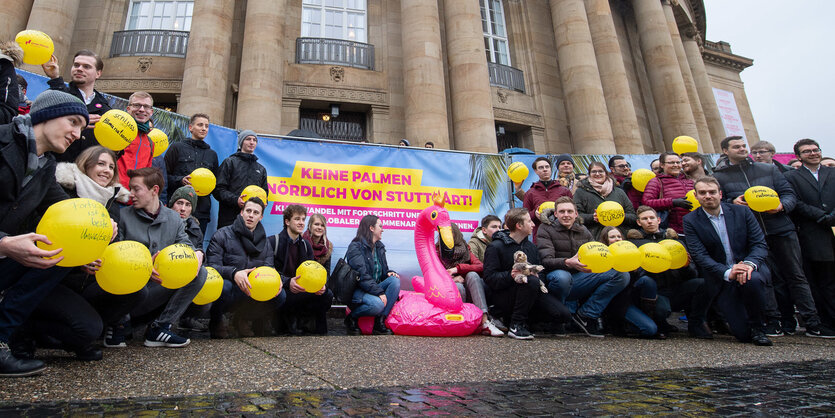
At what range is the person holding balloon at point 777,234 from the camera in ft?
15.3

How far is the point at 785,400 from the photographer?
1949mm

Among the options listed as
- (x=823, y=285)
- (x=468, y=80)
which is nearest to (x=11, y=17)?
(x=468, y=80)

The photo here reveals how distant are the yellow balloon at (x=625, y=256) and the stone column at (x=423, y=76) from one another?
760 centimetres

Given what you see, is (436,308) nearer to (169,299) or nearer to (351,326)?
(351,326)

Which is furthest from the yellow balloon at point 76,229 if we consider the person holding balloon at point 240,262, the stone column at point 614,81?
the stone column at point 614,81

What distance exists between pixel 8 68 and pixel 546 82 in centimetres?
1531

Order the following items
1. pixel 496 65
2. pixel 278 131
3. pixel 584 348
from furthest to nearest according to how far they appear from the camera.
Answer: pixel 496 65 < pixel 278 131 < pixel 584 348

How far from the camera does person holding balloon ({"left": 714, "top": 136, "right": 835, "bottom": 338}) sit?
184 inches

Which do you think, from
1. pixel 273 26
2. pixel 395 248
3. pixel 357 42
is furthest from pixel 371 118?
pixel 395 248

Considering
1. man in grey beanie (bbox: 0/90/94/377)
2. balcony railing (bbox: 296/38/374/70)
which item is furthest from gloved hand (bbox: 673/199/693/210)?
balcony railing (bbox: 296/38/374/70)

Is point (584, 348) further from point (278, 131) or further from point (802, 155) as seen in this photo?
point (278, 131)

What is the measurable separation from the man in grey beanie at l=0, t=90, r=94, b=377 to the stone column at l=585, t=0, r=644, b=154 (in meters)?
15.1

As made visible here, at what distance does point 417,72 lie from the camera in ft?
39.8

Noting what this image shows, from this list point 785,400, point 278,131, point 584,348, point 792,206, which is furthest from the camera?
point 278,131
